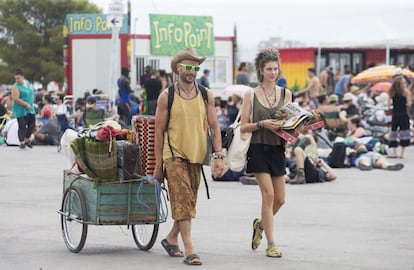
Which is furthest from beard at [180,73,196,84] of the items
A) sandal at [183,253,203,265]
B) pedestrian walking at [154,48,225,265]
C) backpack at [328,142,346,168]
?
backpack at [328,142,346,168]

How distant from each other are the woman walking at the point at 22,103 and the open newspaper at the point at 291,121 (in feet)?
45.1

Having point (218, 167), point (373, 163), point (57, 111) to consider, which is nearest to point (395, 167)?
point (373, 163)

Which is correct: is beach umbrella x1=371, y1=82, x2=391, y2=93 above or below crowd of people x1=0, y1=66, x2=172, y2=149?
above

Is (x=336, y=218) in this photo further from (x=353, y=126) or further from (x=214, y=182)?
(x=353, y=126)

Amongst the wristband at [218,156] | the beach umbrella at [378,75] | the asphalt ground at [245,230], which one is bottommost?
the asphalt ground at [245,230]

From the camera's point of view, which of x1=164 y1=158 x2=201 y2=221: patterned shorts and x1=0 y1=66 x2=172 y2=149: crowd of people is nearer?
x1=164 y1=158 x2=201 y2=221: patterned shorts

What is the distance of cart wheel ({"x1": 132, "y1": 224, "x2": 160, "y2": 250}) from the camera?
31.8 feet

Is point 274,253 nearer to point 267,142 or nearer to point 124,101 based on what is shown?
point 267,142

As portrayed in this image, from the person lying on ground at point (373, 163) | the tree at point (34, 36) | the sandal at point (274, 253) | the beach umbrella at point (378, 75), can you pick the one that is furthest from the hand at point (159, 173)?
the tree at point (34, 36)

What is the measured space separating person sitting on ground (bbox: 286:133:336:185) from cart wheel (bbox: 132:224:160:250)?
21.3 ft

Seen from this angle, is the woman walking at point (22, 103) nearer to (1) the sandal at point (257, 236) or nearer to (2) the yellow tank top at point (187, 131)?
(1) the sandal at point (257, 236)

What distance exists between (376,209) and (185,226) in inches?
187

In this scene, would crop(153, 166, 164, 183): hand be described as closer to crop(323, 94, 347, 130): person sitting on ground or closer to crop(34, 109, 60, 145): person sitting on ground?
crop(323, 94, 347, 130): person sitting on ground

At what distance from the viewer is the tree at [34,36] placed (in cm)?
5769
